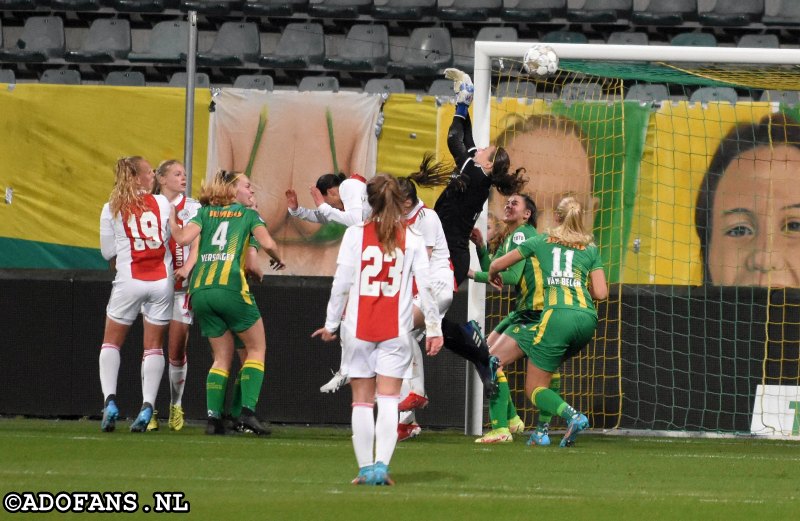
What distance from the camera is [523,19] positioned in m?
17.8

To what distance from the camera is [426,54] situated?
17406 millimetres

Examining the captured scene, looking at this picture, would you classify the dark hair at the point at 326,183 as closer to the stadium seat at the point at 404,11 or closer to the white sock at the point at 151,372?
the white sock at the point at 151,372

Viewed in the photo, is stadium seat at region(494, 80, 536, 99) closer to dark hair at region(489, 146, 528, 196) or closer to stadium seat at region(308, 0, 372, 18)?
dark hair at region(489, 146, 528, 196)

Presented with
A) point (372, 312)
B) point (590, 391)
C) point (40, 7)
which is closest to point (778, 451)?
point (590, 391)

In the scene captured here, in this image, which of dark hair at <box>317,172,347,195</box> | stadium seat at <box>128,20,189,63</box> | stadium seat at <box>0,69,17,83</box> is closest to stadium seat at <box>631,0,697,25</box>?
stadium seat at <box>128,20,189,63</box>

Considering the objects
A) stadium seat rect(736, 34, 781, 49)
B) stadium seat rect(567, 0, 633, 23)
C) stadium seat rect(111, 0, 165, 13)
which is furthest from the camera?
stadium seat rect(111, 0, 165, 13)

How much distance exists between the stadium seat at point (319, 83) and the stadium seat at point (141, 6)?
2809mm

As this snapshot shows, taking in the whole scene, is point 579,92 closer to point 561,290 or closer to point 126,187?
point 561,290

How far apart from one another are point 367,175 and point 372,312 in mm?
7165

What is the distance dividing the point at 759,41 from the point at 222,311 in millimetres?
10091

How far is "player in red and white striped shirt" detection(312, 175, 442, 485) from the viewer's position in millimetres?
6637

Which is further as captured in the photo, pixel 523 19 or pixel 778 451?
pixel 523 19

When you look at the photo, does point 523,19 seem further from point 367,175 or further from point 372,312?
point 372,312

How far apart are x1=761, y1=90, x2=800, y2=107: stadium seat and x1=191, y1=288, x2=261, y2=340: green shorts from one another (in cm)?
616
